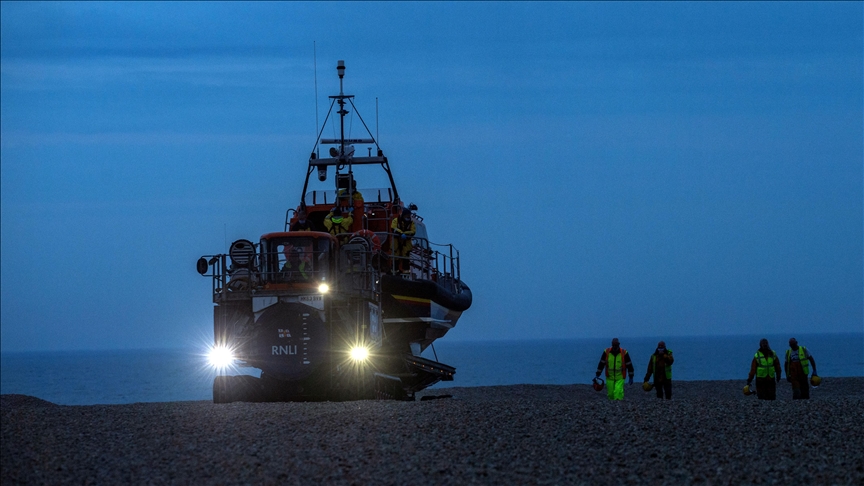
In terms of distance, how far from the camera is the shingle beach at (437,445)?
936cm

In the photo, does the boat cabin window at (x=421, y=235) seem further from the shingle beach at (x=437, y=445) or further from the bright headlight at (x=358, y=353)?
the shingle beach at (x=437, y=445)

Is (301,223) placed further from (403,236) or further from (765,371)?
(765,371)

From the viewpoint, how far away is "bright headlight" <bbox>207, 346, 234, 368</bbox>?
17.1 m

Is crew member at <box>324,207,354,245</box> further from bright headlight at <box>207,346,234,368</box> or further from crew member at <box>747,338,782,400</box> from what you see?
crew member at <box>747,338,782,400</box>

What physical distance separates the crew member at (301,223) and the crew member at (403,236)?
5.76 feet

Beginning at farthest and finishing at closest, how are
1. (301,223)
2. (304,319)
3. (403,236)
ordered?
1. (301,223)
2. (403,236)
3. (304,319)

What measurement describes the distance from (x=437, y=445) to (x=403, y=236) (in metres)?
10.6

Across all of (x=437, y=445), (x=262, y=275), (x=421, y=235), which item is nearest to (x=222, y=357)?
(x=262, y=275)

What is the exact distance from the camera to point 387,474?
9.34m

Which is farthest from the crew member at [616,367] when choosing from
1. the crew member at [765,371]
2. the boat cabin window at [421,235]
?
the boat cabin window at [421,235]

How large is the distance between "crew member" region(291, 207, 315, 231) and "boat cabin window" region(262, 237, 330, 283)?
12.3 feet

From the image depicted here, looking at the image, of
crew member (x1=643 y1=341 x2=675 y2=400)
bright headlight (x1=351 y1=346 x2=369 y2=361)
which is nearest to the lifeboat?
bright headlight (x1=351 y1=346 x2=369 y2=361)

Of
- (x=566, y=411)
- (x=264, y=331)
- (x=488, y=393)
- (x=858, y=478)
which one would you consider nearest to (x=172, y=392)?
(x=488, y=393)

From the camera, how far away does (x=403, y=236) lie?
2089cm
